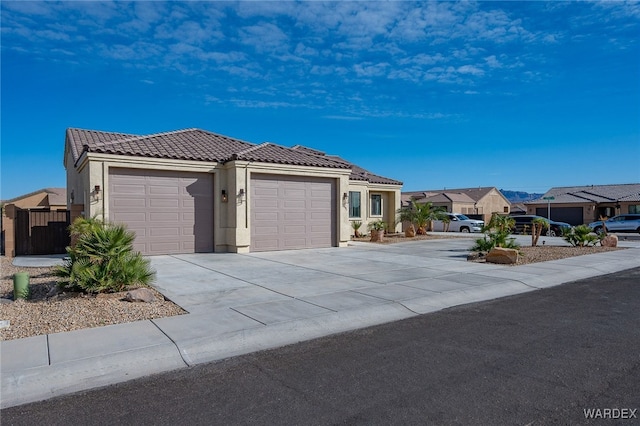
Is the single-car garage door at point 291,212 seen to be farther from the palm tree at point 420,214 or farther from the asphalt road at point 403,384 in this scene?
the asphalt road at point 403,384

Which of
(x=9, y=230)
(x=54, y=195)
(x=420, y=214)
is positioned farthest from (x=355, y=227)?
(x=54, y=195)

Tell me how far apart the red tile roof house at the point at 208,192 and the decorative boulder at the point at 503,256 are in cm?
704

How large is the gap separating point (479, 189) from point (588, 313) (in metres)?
64.6

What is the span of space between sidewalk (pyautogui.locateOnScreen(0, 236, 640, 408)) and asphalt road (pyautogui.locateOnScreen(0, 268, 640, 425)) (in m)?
0.39

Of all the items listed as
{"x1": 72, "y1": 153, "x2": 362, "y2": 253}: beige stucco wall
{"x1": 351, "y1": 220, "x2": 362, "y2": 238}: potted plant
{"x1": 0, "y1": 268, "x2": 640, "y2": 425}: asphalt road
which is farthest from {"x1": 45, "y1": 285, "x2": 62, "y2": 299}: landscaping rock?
{"x1": 351, "y1": 220, "x2": 362, "y2": 238}: potted plant

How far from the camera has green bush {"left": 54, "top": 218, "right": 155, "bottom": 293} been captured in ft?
26.6

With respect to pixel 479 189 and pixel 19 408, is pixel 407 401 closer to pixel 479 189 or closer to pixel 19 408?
pixel 19 408

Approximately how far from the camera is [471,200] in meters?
61.8

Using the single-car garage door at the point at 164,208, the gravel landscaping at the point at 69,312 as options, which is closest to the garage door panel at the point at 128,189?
the single-car garage door at the point at 164,208

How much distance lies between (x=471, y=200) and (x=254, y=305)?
5861cm

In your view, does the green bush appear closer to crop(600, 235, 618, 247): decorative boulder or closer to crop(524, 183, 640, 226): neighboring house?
crop(600, 235, 618, 247): decorative boulder

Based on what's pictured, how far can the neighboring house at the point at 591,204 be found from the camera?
4634 cm

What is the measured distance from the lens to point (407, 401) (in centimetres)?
421

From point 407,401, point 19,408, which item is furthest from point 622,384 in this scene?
point 19,408
